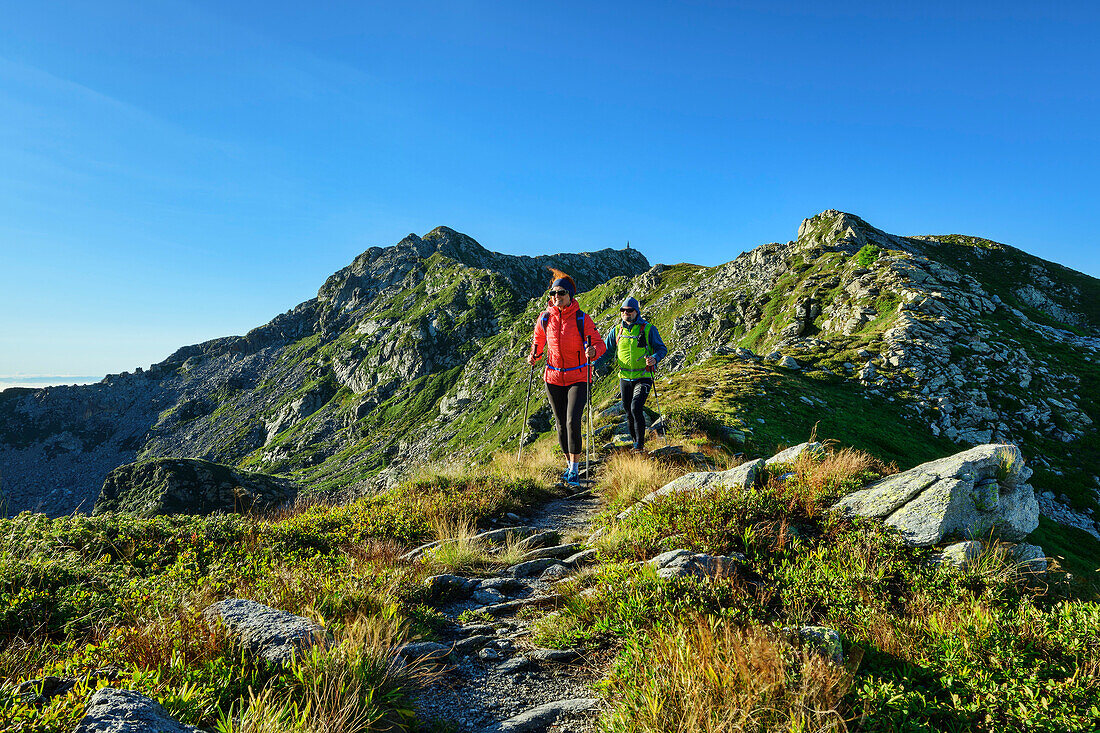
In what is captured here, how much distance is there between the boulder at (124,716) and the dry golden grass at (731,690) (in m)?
2.61

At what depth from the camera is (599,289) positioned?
419ft

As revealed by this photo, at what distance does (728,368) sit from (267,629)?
A: 2287 cm

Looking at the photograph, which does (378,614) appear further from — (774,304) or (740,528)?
(774,304)

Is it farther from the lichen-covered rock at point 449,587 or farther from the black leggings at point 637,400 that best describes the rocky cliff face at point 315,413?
the lichen-covered rock at point 449,587

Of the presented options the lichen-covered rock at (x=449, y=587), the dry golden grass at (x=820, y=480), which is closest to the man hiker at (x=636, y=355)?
the dry golden grass at (x=820, y=480)

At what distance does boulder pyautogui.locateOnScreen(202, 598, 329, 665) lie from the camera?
10.8 ft

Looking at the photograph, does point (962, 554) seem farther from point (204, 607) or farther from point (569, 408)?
point (204, 607)

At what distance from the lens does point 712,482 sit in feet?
24.2

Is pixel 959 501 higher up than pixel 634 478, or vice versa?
pixel 959 501

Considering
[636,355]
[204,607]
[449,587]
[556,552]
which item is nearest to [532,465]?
[636,355]

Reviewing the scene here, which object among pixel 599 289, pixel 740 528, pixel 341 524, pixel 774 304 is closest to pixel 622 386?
pixel 740 528

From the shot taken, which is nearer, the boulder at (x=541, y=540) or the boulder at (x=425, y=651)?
the boulder at (x=425, y=651)

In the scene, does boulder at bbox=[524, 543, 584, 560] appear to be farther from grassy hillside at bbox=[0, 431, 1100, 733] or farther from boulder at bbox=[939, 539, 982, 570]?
boulder at bbox=[939, 539, 982, 570]

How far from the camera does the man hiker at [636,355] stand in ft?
37.9
